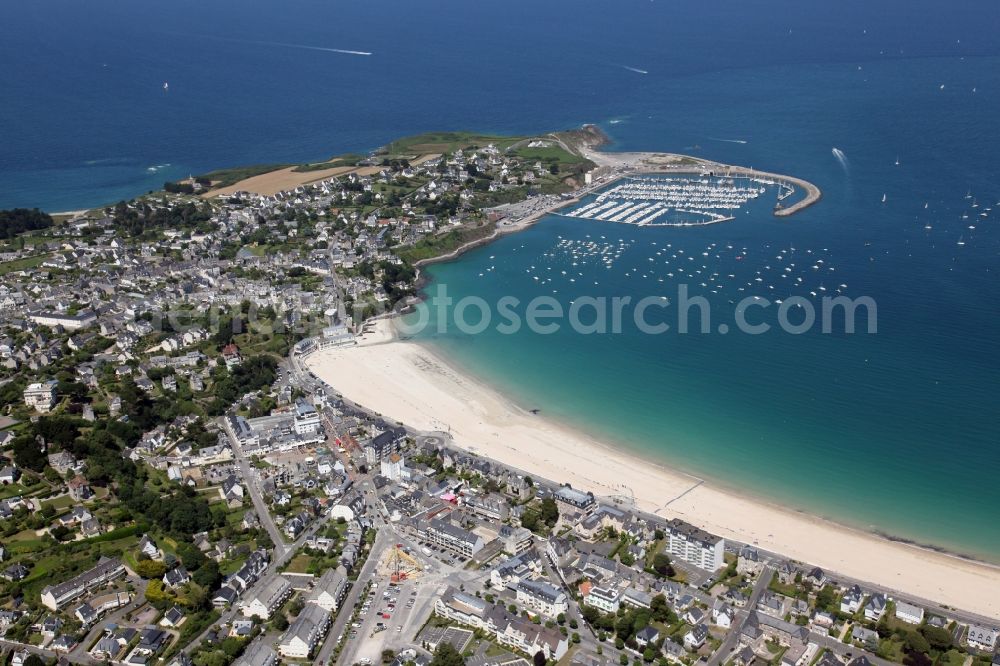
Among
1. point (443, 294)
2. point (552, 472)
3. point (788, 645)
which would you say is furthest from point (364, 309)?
point (788, 645)

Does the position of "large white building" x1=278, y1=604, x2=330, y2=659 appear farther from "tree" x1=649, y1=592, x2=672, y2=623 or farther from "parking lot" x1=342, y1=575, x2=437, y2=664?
"tree" x1=649, y1=592, x2=672, y2=623

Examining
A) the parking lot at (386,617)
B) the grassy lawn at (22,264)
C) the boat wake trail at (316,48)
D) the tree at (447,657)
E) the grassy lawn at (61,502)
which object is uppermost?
the boat wake trail at (316,48)

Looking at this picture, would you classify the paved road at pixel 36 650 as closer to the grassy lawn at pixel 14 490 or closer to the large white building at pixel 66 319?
the grassy lawn at pixel 14 490

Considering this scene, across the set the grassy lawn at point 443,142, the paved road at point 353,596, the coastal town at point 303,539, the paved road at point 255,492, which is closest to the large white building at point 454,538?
the coastal town at point 303,539

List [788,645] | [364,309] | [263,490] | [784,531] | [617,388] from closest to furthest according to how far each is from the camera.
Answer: [788,645] → [784,531] → [263,490] → [617,388] → [364,309]

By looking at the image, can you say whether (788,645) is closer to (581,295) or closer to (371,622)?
(371,622)

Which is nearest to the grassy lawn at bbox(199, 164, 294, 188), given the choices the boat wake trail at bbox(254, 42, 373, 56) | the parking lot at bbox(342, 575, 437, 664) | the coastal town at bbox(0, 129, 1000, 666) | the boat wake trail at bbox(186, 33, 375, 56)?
the coastal town at bbox(0, 129, 1000, 666)
